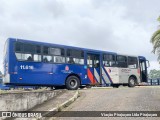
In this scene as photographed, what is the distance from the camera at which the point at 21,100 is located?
15406 millimetres

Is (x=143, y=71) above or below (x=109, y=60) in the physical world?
below

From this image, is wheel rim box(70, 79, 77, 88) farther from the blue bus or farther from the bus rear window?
the bus rear window

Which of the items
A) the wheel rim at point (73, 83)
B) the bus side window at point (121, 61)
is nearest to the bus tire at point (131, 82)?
the bus side window at point (121, 61)

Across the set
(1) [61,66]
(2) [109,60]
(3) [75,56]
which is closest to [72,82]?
(1) [61,66]

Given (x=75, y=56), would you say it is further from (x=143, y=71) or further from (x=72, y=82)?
(x=143, y=71)

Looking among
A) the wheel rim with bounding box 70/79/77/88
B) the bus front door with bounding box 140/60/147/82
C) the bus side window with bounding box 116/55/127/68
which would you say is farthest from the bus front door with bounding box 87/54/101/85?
the bus front door with bounding box 140/60/147/82

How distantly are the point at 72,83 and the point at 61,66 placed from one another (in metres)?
1.52

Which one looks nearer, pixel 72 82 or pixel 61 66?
pixel 61 66

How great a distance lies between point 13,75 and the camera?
1705 cm

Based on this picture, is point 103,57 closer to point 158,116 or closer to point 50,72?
point 50,72

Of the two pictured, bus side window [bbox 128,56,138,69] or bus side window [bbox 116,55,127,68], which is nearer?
bus side window [bbox 116,55,127,68]

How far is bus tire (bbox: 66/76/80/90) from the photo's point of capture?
19812 millimetres

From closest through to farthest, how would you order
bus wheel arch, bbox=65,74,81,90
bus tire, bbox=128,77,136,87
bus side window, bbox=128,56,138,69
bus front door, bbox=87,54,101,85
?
bus wheel arch, bbox=65,74,81,90 < bus front door, bbox=87,54,101,85 < bus side window, bbox=128,56,138,69 < bus tire, bbox=128,77,136,87

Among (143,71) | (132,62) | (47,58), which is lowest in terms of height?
(143,71)
